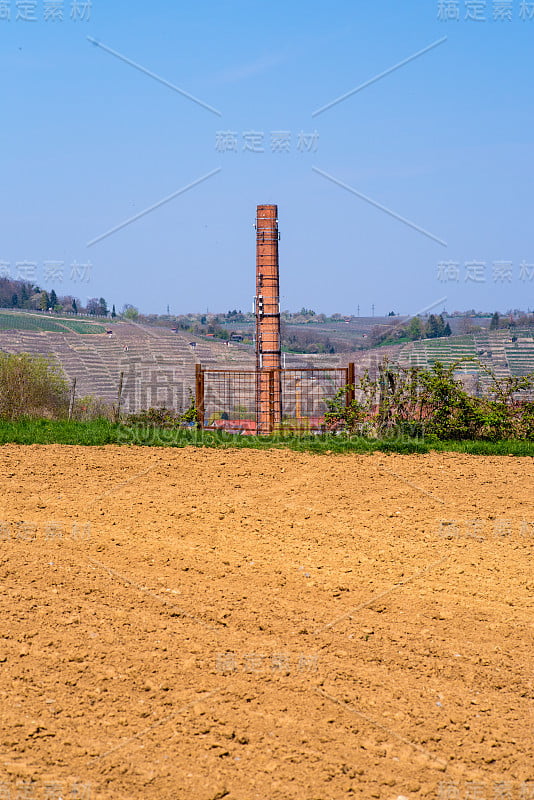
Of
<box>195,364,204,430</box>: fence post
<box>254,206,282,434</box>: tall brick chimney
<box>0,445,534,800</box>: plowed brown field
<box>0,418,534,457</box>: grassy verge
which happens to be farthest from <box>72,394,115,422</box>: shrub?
<box>254,206,282,434</box>: tall brick chimney

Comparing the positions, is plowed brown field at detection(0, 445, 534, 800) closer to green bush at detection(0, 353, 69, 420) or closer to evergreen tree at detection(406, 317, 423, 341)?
green bush at detection(0, 353, 69, 420)

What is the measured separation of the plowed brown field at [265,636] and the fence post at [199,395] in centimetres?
351

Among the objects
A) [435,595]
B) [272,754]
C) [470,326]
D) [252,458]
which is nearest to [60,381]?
[252,458]

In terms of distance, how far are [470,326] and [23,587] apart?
3036 centimetres

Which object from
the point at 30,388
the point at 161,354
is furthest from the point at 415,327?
the point at 161,354

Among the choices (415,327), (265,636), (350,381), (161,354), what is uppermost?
(415,327)

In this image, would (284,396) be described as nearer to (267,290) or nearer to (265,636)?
(265,636)

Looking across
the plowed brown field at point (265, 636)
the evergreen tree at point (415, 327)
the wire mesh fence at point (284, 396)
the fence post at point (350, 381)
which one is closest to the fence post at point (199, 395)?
the wire mesh fence at point (284, 396)

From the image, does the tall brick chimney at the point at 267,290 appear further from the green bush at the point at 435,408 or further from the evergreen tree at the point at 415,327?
the green bush at the point at 435,408

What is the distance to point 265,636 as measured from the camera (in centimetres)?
446

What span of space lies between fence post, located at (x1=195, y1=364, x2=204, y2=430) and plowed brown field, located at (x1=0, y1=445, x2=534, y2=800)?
3.51 metres

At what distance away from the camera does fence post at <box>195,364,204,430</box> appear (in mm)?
11516

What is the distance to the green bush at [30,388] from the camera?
1445 centimetres

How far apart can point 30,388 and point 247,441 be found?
294 inches
